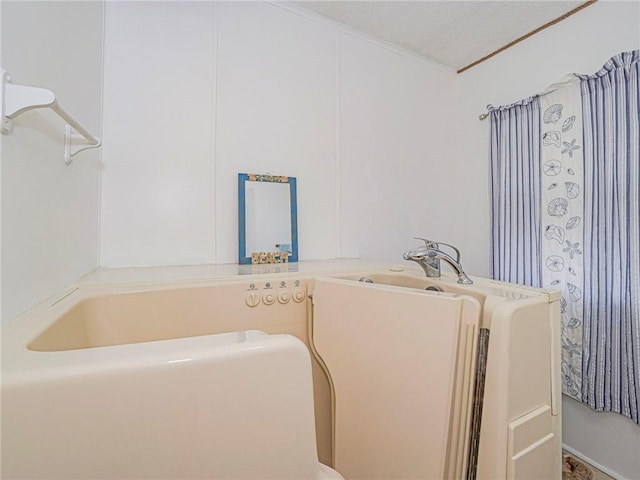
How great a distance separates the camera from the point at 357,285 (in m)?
Result: 1.00

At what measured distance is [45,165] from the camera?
772 millimetres

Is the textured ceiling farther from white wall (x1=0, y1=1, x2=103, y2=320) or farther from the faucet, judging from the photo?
the faucet

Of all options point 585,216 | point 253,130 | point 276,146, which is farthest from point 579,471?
point 253,130

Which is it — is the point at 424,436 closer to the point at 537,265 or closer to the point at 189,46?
the point at 537,265

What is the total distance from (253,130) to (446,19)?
4.42ft

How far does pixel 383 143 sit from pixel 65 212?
1.76 metres

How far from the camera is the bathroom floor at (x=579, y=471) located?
146 centimetres

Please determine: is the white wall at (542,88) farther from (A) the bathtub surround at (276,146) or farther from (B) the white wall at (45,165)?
(B) the white wall at (45,165)

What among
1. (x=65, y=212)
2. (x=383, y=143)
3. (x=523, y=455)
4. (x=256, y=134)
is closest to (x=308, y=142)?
(x=256, y=134)

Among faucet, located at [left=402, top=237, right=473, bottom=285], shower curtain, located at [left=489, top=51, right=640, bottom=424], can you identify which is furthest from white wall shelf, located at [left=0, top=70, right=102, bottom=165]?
shower curtain, located at [left=489, top=51, right=640, bottom=424]

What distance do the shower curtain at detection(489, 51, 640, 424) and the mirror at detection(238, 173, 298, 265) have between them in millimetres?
1436

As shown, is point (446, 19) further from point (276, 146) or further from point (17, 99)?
point (17, 99)

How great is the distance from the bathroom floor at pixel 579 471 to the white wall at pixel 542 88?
0.06 metres

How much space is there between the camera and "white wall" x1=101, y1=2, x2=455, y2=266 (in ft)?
4.43
